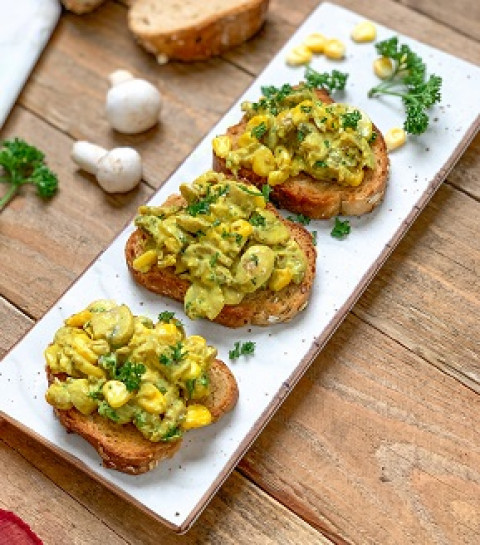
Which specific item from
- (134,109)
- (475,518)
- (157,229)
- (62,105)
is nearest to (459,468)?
(475,518)

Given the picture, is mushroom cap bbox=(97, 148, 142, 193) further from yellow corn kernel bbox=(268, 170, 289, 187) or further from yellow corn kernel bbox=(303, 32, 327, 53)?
yellow corn kernel bbox=(303, 32, 327, 53)

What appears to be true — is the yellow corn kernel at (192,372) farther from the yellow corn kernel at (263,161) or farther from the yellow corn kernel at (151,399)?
the yellow corn kernel at (263,161)

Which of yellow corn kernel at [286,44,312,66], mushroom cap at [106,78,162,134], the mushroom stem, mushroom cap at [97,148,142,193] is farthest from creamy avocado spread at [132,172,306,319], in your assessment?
yellow corn kernel at [286,44,312,66]

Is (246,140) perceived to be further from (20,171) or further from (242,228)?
(20,171)

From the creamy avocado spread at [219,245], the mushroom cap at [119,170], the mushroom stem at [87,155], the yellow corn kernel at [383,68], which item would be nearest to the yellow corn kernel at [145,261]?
the creamy avocado spread at [219,245]

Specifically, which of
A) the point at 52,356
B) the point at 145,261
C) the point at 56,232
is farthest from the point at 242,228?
the point at 56,232

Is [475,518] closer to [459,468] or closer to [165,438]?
[459,468]
